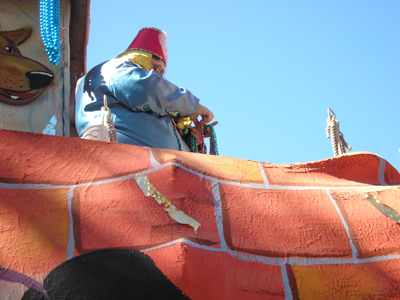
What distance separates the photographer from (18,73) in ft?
8.27

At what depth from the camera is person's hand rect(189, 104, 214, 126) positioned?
6.33 ft

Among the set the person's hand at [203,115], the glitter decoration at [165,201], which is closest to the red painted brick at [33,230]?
the glitter decoration at [165,201]

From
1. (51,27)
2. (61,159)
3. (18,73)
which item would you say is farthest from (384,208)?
(18,73)

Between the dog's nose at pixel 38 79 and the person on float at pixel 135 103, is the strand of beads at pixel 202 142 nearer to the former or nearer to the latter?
the person on float at pixel 135 103

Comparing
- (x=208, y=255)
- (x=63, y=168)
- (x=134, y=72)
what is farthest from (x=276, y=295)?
(x=134, y=72)

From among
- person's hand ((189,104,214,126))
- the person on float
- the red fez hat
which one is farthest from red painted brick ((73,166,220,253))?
the red fez hat

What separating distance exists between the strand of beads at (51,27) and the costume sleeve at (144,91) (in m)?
0.72

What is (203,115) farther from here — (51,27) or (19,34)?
(19,34)

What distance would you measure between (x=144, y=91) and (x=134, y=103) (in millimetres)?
63

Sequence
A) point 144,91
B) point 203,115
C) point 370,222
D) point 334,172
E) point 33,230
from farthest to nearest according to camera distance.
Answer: point 203,115 < point 144,91 < point 334,172 < point 370,222 < point 33,230

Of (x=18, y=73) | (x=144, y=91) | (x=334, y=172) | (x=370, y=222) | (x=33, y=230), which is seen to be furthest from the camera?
(x=18, y=73)

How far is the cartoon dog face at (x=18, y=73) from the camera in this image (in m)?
2.49

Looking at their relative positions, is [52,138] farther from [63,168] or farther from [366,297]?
[366,297]

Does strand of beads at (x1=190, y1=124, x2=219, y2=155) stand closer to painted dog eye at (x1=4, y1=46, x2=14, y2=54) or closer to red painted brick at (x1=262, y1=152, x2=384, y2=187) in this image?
red painted brick at (x1=262, y1=152, x2=384, y2=187)
